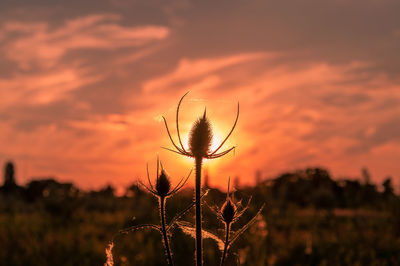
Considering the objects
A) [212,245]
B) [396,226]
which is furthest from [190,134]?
[396,226]

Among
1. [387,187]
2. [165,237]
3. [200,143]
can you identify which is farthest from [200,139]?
[387,187]

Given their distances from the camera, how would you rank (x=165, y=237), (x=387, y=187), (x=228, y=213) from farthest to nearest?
(x=387, y=187) < (x=228, y=213) < (x=165, y=237)

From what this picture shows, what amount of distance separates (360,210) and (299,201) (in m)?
6.76

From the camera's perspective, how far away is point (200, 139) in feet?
5.07

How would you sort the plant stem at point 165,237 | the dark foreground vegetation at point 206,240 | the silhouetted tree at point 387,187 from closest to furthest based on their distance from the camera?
the plant stem at point 165,237 < the dark foreground vegetation at point 206,240 < the silhouetted tree at point 387,187

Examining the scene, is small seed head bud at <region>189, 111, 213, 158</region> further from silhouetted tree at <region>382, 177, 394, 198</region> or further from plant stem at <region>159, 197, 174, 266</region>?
silhouetted tree at <region>382, 177, 394, 198</region>

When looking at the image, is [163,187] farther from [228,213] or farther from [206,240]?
[206,240]

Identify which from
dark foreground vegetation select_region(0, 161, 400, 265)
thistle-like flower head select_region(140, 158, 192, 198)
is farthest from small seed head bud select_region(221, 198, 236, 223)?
dark foreground vegetation select_region(0, 161, 400, 265)

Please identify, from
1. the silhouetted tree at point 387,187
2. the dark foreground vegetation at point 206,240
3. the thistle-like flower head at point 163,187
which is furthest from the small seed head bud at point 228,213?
the silhouetted tree at point 387,187

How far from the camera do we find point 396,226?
12.6 meters

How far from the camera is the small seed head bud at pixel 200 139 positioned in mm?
1533

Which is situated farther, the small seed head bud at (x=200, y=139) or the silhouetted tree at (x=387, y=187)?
the silhouetted tree at (x=387, y=187)

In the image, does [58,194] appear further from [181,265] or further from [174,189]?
[174,189]

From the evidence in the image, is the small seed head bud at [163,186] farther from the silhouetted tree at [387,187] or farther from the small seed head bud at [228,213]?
the silhouetted tree at [387,187]
